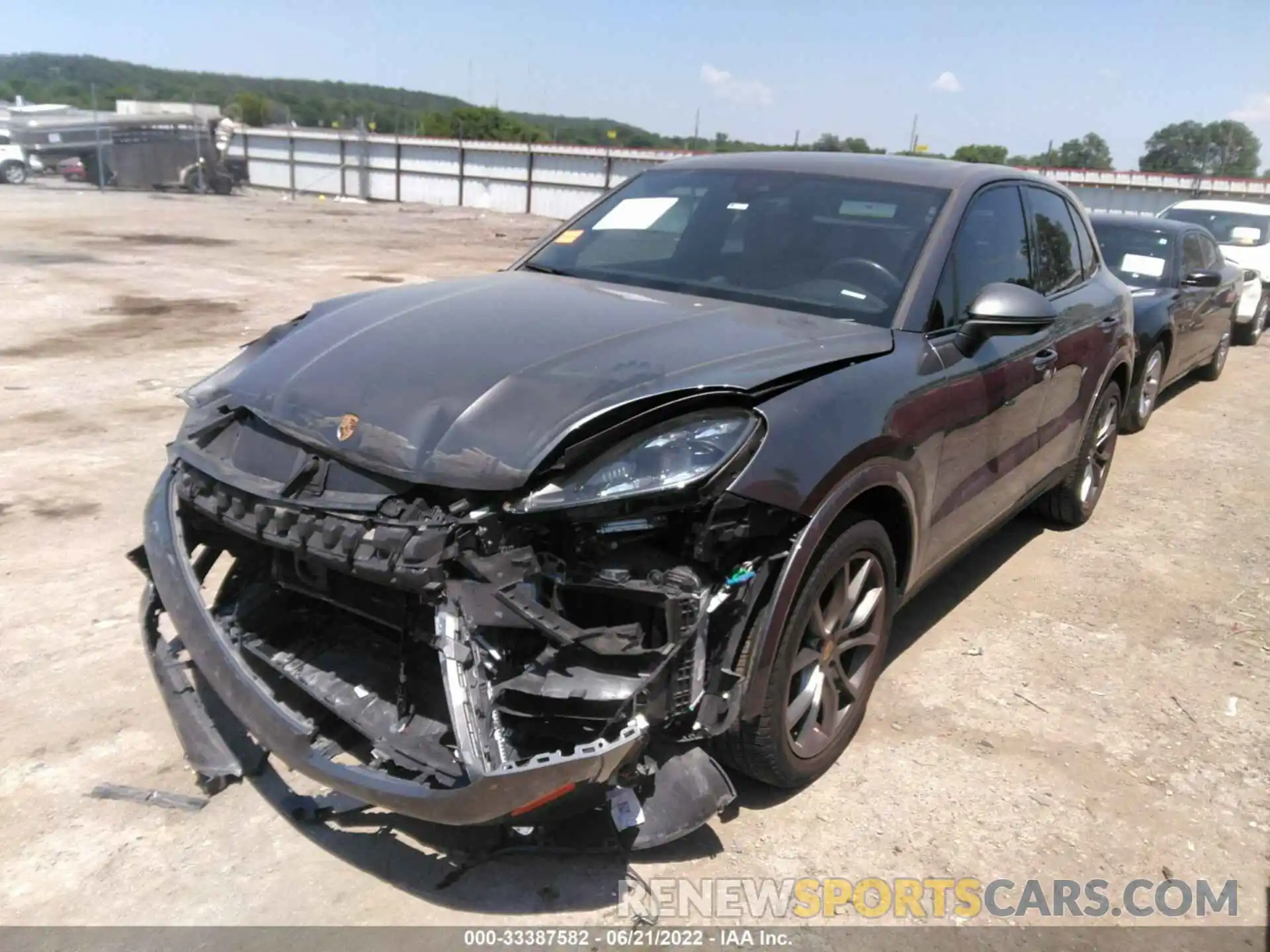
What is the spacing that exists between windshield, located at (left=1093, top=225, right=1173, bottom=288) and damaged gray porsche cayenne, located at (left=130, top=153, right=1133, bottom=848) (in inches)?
205

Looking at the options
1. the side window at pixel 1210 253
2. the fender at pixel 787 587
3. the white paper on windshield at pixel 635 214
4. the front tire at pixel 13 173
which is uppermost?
the white paper on windshield at pixel 635 214

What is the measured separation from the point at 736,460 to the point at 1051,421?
2.55 m

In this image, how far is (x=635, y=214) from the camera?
412cm

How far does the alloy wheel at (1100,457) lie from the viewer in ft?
17.6

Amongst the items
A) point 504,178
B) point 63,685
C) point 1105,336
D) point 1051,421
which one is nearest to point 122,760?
point 63,685

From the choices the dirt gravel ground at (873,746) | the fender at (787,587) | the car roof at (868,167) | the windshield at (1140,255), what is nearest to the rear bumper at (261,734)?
the dirt gravel ground at (873,746)

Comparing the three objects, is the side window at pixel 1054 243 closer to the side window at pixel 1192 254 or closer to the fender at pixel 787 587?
the fender at pixel 787 587

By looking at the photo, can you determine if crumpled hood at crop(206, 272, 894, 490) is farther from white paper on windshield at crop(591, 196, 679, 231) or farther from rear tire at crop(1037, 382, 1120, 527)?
rear tire at crop(1037, 382, 1120, 527)

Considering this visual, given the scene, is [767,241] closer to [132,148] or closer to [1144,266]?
[1144,266]

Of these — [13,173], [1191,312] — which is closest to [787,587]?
[1191,312]

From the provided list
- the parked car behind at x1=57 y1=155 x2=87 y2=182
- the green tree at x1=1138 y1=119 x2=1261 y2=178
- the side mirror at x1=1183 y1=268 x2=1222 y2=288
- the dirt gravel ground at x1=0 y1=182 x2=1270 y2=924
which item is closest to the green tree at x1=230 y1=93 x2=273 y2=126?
the parked car behind at x1=57 y1=155 x2=87 y2=182

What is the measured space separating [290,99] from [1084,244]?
323 feet

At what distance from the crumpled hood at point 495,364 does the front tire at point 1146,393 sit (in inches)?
213

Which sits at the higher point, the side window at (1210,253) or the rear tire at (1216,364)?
Result: the side window at (1210,253)
